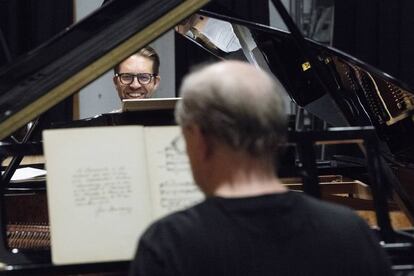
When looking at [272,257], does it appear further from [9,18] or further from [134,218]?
[9,18]

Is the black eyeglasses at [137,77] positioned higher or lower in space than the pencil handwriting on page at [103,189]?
higher

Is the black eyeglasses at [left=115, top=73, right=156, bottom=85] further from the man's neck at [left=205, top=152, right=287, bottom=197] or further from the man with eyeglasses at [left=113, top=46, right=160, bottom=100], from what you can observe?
the man's neck at [left=205, top=152, right=287, bottom=197]

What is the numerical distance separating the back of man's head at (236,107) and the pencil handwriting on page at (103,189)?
0.46 meters

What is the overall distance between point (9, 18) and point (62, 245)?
12.4ft

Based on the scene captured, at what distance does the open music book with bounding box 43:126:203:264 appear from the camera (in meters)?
1.76

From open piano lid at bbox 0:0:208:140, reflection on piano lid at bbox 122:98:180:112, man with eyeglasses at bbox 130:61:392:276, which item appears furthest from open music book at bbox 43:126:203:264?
reflection on piano lid at bbox 122:98:180:112

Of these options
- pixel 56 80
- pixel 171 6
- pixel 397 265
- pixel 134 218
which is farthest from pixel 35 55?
pixel 397 265

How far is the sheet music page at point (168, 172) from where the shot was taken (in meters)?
1.77

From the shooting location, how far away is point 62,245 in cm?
176

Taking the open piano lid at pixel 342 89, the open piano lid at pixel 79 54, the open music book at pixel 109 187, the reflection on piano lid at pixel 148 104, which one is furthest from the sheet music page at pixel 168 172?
the open piano lid at pixel 342 89

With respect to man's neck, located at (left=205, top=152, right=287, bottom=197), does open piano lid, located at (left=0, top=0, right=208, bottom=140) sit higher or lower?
higher

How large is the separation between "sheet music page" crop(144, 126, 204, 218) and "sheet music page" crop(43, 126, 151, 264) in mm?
22

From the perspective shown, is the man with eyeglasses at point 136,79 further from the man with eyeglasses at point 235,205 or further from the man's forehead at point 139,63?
the man with eyeglasses at point 235,205

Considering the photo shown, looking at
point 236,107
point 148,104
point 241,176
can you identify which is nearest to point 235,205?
point 241,176
